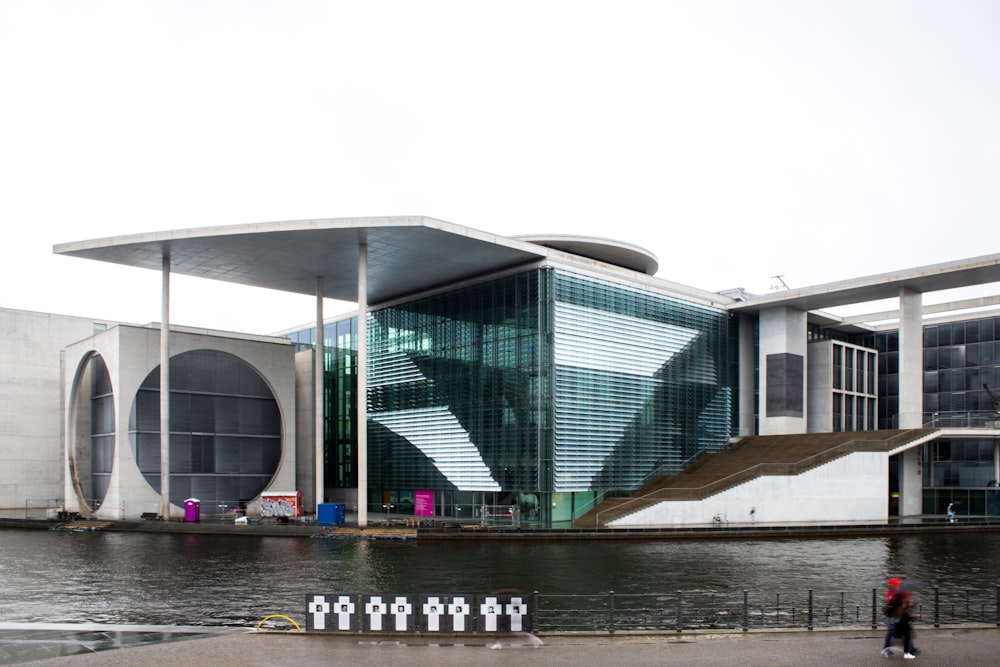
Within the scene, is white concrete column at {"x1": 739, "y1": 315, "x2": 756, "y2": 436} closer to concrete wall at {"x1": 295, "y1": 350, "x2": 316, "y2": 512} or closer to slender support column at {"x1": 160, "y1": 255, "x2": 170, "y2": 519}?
concrete wall at {"x1": 295, "y1": 350, "x2": 316, "y2": 512}

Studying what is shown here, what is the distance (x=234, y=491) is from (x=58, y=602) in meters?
32.3

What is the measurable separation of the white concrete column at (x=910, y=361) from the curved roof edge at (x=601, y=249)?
14.3 metres

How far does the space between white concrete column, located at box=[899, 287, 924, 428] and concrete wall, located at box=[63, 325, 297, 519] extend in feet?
119

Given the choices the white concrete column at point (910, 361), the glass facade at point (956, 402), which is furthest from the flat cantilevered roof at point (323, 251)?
the glass facade at point (956, 402)

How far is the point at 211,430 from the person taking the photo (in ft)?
171

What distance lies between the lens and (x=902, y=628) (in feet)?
47.0

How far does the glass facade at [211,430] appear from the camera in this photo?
1944 inches

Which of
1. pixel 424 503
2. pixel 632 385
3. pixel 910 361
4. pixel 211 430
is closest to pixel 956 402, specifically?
pixel 910 361

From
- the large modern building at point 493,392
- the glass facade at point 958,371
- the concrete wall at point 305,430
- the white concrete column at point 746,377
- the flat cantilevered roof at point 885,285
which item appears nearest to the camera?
the large modern building at point 493,392

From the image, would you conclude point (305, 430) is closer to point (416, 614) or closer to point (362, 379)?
point (362, 379)

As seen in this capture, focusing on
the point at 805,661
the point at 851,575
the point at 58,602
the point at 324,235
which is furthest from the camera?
the point at 324,235

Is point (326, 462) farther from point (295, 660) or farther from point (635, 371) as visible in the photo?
point (295, 660)

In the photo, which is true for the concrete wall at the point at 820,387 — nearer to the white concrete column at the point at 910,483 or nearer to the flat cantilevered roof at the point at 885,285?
the flat cantilevered roof at the point at 885,285

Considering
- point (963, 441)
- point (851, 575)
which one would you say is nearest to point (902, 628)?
point (851, 575)
